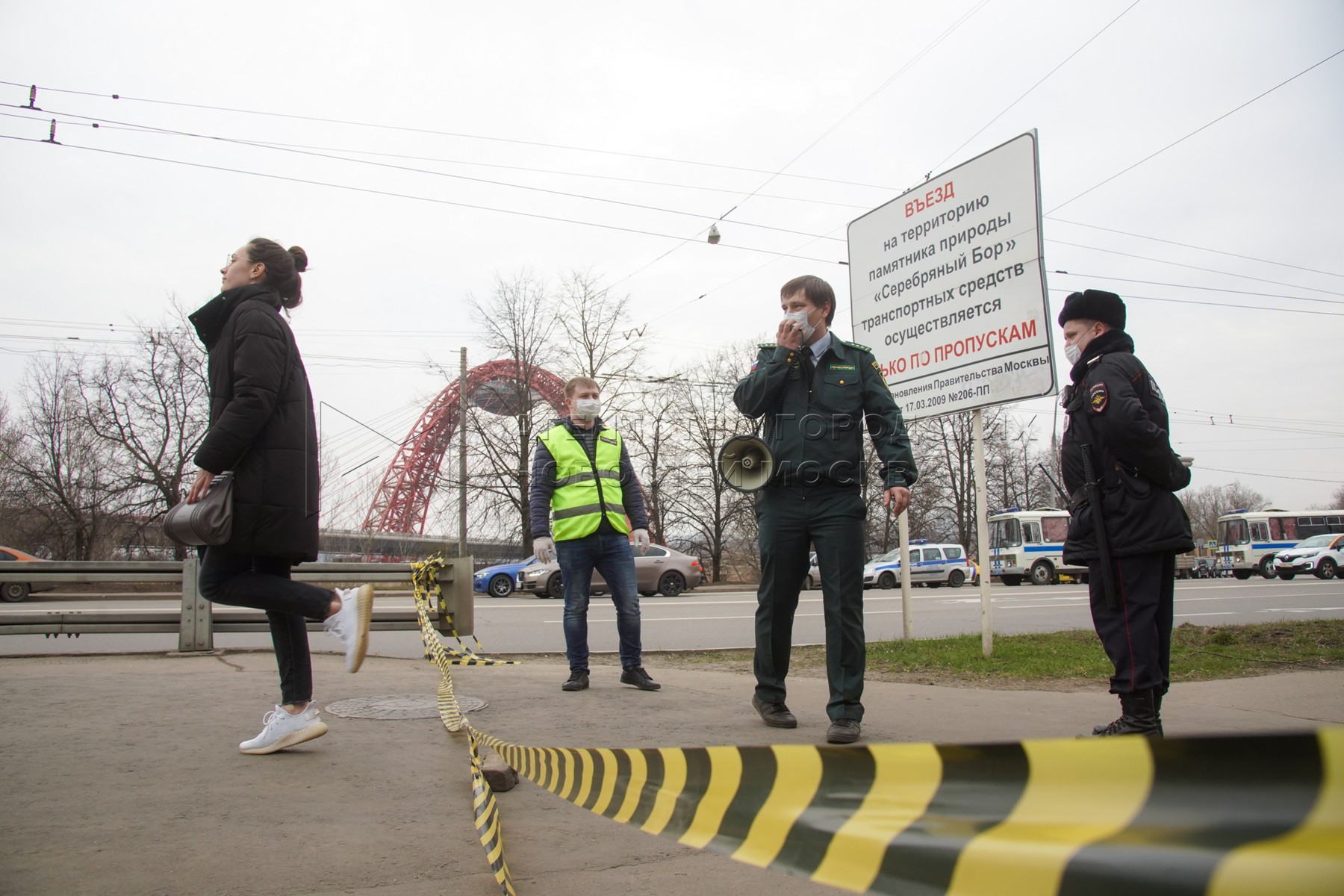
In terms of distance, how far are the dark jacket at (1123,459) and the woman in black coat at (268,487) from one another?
10.0ft

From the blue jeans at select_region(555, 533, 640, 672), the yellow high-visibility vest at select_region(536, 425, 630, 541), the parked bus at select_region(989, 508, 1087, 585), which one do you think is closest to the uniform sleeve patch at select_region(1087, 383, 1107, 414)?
the yellow high-visibility vest at select_region(536, 425, 630, 541)

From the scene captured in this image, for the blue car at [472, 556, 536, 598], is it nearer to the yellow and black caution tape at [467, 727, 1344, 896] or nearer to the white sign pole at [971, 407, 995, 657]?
the white sign pole at [971, 407, 995, 657]

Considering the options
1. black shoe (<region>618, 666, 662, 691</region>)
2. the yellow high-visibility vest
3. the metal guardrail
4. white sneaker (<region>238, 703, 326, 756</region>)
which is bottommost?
black shoe (<region>618, 666, 662, 691</region>)

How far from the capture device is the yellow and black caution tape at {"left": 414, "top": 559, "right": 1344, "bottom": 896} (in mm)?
656

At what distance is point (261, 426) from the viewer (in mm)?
3602

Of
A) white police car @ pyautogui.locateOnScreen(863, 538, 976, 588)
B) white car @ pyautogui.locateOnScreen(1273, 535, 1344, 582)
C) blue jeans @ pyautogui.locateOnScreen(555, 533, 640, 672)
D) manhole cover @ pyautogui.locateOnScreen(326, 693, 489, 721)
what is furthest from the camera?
white police car @ pyautogui.locateOnScreen(863, 538, 976, 588)

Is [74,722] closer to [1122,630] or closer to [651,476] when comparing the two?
[1122,630]

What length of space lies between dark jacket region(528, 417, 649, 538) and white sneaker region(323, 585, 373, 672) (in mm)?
1868

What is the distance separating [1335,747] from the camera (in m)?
0.65

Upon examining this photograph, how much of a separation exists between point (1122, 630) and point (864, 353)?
1723 mm

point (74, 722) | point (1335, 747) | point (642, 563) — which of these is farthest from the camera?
point (642, 563)

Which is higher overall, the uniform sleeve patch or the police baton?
the uniform sleeve patch

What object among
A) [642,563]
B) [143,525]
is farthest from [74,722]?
[143,525]

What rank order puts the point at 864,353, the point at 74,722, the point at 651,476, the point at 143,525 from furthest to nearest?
the point at 651,476 < the point at 143,525 < the point at 864,353 < the point at 74,722
